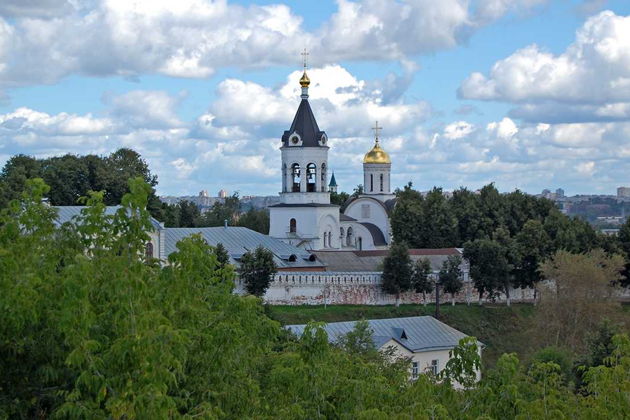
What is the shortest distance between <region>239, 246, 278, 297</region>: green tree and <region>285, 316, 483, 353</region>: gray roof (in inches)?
364

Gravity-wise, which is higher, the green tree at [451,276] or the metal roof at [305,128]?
the metal roof at [305,128]

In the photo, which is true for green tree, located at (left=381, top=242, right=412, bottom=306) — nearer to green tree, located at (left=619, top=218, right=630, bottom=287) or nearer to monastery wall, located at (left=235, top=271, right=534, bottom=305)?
monastery wall, located at (left=235, top=271, right=534, bottom=305)

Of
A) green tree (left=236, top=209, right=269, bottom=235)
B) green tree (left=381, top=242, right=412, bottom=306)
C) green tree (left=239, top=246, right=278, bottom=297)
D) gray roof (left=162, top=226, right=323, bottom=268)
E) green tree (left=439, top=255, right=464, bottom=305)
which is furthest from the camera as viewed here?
green tree (left=236, top=209, right=269, bottom=235)

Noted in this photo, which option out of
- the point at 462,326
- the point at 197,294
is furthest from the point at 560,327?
the point at 197,294

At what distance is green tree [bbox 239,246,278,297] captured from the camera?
43.5 meters

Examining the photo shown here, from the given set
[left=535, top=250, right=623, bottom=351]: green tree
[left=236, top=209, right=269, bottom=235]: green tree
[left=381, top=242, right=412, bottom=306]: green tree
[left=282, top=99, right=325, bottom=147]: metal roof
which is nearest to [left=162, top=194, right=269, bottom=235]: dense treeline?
[left=236, top=209, right=269, bottom=235]: green tree

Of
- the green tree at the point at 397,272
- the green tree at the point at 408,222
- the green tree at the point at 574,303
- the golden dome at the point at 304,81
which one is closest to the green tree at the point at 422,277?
the green tree at the point at 397,272

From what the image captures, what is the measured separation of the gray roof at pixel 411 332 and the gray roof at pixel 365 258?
1207cm

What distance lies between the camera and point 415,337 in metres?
34.0

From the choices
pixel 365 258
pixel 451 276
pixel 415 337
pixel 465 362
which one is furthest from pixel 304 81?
pixel 465 362

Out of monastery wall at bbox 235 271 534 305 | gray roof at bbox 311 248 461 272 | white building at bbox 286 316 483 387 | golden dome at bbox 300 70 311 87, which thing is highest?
golden dome at bbox 300 70 311 87

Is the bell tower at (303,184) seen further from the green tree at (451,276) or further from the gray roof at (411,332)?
the gray roof at (411,332)

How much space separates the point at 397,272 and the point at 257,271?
18.9 feet

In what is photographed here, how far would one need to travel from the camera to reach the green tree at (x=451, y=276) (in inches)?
1845
